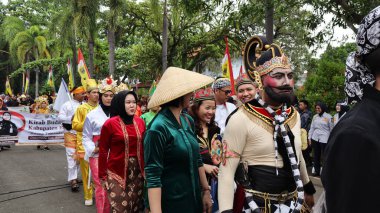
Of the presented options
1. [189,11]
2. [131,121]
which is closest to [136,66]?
[189,11]

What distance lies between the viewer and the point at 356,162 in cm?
119

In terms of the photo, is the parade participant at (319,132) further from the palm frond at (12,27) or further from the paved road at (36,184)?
the palm frond at (12,27)

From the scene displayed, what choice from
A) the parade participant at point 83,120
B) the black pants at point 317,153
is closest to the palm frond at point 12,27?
the parade participant at point 83,120

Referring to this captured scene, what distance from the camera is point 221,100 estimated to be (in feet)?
17.9

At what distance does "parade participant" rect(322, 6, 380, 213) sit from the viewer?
1188 mm

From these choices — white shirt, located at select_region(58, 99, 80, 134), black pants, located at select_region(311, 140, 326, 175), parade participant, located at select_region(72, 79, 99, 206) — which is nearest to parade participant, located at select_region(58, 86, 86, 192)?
white shirt, located at select_region(58, 99, 80, 134)

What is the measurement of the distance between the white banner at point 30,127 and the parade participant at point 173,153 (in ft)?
34.5

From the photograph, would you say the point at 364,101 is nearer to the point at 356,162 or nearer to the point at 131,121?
the point at 356,162

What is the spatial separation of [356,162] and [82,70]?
27.4 feet

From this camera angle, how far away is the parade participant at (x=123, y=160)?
423 centimetres

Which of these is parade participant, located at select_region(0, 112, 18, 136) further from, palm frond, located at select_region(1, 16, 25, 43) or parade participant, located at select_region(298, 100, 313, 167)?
palm frond, located at select_region(1, 16, 25, 43)

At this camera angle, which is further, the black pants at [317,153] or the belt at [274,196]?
the black pants at [317,153]

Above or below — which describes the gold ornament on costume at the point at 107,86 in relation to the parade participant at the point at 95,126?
above

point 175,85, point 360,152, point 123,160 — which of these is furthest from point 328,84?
point 360,152
